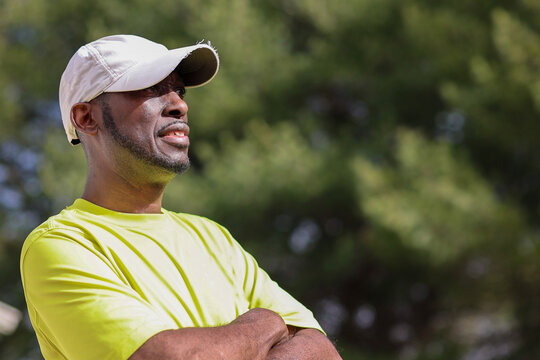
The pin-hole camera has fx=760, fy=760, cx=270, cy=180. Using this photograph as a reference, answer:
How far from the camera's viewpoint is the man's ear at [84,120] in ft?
5.15

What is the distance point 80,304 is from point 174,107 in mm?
466

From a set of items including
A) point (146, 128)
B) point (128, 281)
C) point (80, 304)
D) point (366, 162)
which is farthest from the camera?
point (366, 162)

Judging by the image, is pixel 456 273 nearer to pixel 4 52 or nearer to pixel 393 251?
pixel 393 251

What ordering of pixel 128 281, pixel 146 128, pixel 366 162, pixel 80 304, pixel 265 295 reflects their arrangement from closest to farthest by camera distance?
pixel 80 304 < pixel 128 281 < pixel 146 128 < pixel 265 295 < pixel 366 162

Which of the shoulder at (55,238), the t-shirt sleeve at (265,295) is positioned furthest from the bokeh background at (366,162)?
the shoulder at (55,238)

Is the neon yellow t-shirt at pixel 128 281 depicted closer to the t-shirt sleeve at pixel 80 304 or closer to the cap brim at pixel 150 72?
the t-shirt sleeve at pixel 80 304

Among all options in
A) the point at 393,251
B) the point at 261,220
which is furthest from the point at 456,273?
the point at 261,220

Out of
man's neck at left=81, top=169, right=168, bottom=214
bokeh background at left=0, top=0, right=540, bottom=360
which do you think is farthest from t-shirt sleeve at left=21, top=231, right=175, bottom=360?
bokeh background at left=0, top=0, right=540, bottom=360

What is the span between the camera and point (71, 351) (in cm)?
129

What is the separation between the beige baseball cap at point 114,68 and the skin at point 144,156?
28mm

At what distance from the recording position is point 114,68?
1505 millimetres

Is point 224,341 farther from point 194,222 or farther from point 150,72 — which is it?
point 150,72

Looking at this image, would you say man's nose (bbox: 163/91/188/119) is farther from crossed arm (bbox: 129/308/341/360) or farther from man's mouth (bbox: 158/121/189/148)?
crossed arm (bbox: 129/308/341/360)

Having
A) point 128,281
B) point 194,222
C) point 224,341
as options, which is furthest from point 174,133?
point 224,341
